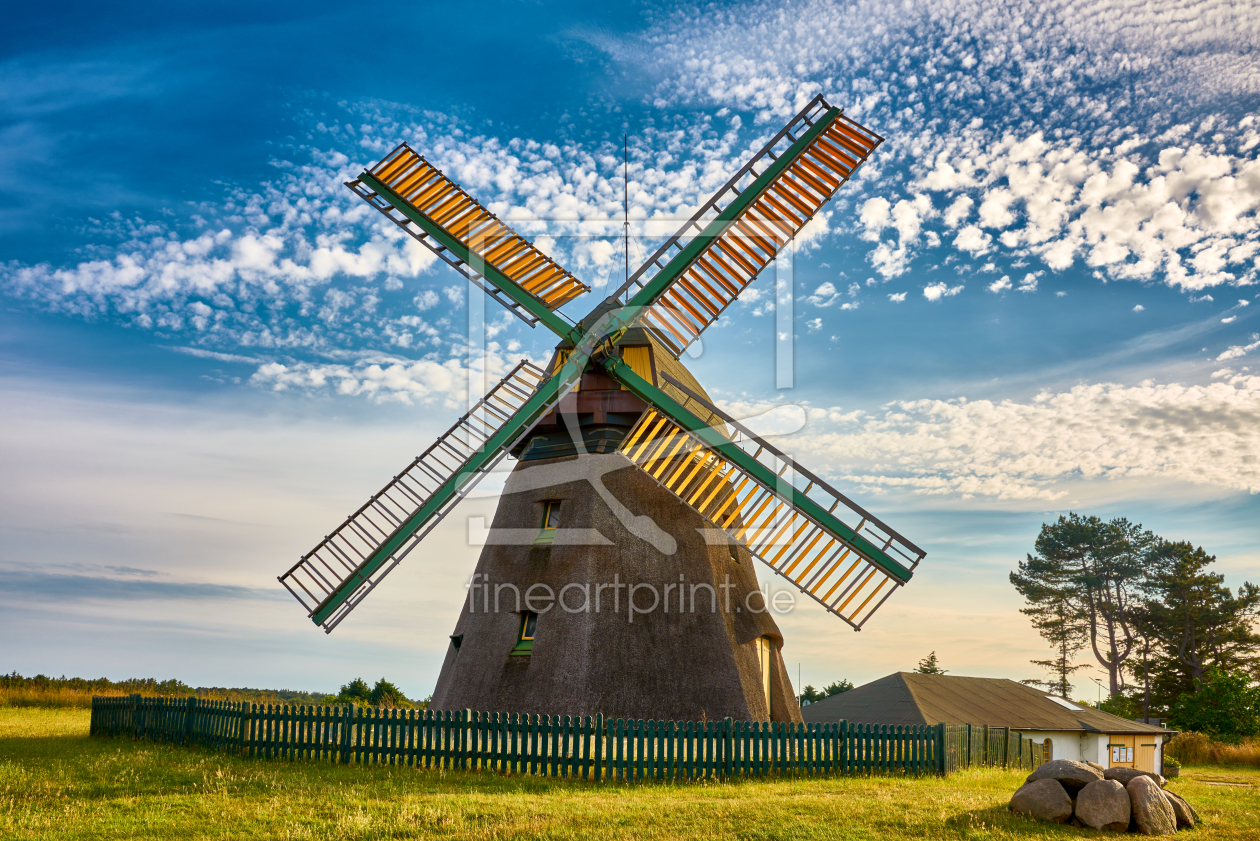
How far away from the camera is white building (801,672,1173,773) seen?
2094 cm

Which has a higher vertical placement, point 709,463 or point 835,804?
point 709,463

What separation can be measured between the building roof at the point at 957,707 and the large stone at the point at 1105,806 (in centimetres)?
1107

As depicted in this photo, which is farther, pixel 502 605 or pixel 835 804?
pixel 502 605

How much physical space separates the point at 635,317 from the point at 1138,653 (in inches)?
1419

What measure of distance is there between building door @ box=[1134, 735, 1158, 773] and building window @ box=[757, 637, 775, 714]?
1629cm

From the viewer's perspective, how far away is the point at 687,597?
11.8 meters

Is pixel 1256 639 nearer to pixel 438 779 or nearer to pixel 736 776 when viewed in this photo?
pixel 736 776

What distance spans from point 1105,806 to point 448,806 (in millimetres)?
6900

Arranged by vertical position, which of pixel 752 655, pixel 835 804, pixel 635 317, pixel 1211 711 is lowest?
pixel 1211 711

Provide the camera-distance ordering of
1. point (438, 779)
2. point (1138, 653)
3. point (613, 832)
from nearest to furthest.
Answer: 1. point (613, 832)
2. point (438, 779)
3. point (1138, 653)

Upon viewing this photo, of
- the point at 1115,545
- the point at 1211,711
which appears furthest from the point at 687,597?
the point at 1115,545

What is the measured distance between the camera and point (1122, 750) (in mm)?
22516

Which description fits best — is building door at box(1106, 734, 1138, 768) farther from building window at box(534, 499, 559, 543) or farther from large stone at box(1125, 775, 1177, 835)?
building window at box(534, 499, 559, 543)

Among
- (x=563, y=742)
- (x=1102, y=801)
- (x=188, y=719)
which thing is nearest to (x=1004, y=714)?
(x=1102, y=801)
